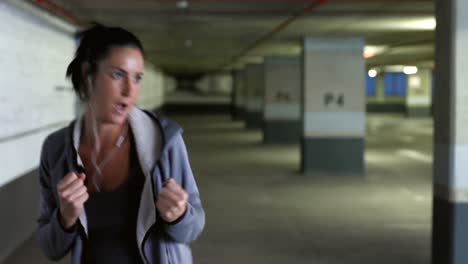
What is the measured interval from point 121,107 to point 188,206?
33 cm

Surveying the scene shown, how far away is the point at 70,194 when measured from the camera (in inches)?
58.7

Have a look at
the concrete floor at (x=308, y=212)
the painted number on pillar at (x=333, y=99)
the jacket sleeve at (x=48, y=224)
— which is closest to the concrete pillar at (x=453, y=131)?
the concrete floor at (x=308, y=212)

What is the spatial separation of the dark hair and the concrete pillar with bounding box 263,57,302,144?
50.8ft

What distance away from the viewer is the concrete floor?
5754mm

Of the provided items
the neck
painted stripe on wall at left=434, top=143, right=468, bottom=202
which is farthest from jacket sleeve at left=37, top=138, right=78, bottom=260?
painted stripe on wall at left=434, top=143, right=468, bottom=202

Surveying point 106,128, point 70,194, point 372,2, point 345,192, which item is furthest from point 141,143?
point 345,192

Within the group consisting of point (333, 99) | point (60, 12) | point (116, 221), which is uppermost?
point (60, 12)

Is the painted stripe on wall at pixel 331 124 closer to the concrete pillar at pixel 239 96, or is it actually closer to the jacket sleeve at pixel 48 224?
the jacket sleeve at pixel 48 224

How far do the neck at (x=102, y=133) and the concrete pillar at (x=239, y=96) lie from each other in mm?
25345

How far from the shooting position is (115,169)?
65.9 inches

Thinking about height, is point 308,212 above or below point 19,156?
below

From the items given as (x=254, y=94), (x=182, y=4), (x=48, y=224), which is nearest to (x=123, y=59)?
(x=48, y=224)

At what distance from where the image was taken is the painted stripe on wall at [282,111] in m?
17.2

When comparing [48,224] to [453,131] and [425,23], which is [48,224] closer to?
[453,131]
